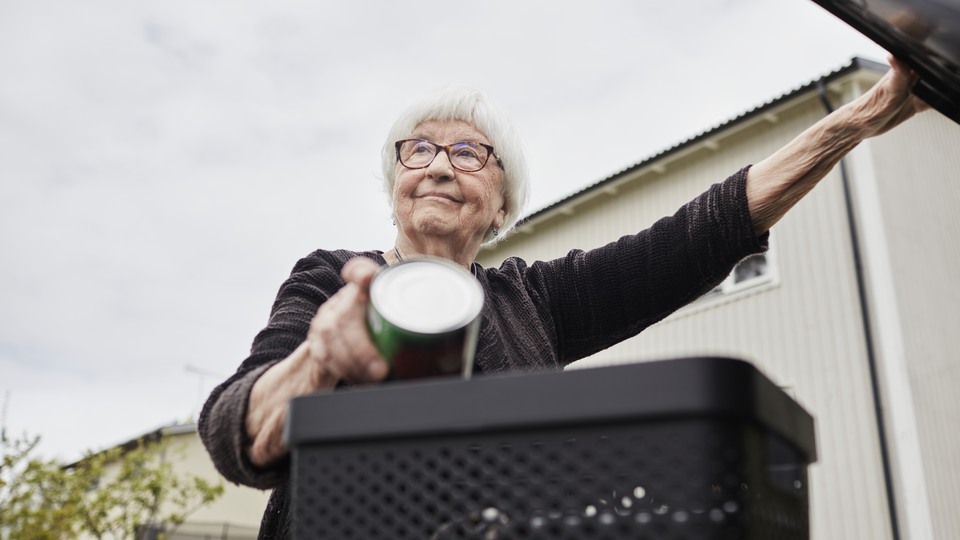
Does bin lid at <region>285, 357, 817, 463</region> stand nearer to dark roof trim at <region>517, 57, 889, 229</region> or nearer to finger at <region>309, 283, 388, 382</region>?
finger at <region>309, 283, 388, 382</region>

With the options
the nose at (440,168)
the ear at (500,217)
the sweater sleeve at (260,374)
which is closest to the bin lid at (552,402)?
the sweater sleeve at (260,374)

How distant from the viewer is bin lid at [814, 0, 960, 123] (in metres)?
1.08

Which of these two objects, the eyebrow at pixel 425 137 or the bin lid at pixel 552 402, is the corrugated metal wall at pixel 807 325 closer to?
the eyebrow at pixel 425 137

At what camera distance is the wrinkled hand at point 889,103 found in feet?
4.90

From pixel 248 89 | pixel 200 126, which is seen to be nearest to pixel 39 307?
pixel 200 126

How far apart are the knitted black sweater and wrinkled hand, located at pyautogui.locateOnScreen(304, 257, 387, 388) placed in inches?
15.5

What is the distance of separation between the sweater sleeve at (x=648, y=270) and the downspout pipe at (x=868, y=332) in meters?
6.72

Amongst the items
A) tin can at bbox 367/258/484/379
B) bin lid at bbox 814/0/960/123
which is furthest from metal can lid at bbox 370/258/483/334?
bin lid at bbox 814/0/960/123

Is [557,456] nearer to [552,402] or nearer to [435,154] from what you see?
[552,402]

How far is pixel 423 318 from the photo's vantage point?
87cm

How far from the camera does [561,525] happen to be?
0.74m

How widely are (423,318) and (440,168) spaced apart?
1.01 meters

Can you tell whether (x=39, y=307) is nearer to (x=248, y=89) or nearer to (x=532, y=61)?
(x=248, y=89)

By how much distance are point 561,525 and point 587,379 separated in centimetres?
14
